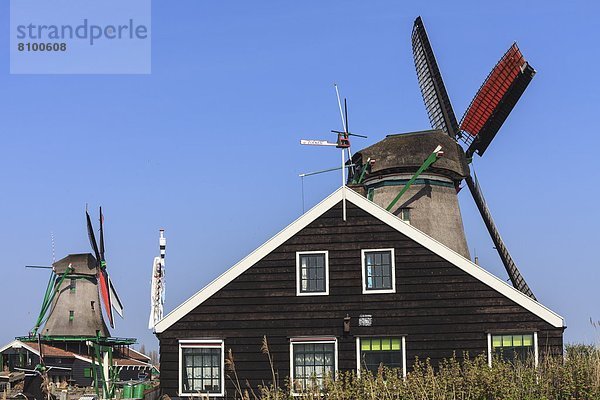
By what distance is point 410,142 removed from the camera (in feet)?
84.8

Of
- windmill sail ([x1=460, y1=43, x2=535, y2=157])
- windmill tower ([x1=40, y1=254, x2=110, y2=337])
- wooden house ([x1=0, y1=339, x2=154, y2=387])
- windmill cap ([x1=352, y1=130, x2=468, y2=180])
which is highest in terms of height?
windmill sail ([x1=460, y1=43, x2=535, y2=157])

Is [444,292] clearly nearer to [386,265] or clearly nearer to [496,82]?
[386,265]

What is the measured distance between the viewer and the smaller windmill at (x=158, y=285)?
102 ft

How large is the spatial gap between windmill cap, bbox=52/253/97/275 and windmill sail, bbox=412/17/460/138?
71.0ft

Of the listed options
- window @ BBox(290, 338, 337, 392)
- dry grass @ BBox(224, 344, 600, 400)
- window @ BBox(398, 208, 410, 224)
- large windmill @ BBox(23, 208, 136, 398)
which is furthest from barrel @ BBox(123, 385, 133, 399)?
large windmill @ BBox(23, 208, 136, 398)

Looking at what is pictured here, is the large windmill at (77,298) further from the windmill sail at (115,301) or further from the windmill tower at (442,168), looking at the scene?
the windmill tower at (442,168)

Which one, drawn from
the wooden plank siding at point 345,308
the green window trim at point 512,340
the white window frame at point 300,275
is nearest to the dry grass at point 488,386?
the green window trim at point 512,340

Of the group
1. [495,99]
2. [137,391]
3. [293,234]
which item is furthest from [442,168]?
[137,391]

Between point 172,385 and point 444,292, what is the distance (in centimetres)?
682

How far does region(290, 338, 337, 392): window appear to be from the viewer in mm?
19672

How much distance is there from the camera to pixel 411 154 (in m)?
25.6

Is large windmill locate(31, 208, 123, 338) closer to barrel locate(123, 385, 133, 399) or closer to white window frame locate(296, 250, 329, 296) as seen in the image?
barrel locate(123, 385, 133, 399)

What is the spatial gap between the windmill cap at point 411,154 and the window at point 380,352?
7341 millimetres

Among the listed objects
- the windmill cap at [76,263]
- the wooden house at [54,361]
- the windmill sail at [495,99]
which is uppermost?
the windmill sail at [495,99]
